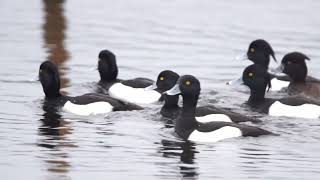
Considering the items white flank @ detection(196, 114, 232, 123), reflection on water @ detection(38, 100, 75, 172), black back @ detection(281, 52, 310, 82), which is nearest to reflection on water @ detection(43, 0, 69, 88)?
reflection on water @ detection(38, 100, 75, 172)

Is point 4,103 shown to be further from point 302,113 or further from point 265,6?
point 265,6

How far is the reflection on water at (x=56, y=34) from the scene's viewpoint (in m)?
23.1

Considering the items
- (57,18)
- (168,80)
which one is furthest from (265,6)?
(168,80)

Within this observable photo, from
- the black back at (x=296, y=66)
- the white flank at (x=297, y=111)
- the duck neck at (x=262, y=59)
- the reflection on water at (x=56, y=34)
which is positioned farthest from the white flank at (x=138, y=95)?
the black back at (x=296, y=66)

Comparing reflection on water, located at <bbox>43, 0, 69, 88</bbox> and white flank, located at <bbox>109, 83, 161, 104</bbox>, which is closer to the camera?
white flank, located at <bbox>109, 83, 161, 104</bbox>

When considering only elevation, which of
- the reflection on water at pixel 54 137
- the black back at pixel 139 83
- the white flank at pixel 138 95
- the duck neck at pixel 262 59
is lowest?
the white flank at pixel 138 95

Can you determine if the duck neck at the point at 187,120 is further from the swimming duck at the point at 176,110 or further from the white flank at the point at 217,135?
the swimming duck at the point at 176,110

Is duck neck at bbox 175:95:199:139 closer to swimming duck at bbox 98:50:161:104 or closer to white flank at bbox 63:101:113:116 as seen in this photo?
white flank at bbox 63:101:113:116

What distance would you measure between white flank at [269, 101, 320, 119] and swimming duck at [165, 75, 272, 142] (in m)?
2.00

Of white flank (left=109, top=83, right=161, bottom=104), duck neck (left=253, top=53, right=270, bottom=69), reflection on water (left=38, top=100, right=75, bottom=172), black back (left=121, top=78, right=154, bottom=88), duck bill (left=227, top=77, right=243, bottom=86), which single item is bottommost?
white flank (left=109, top=83, right=161, bottom=104)

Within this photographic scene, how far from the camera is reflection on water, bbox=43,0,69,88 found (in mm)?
23094

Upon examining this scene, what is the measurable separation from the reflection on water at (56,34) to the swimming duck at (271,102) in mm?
3635

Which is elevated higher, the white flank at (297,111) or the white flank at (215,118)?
the white flank at (215,118)

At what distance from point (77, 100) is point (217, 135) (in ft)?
10.6
